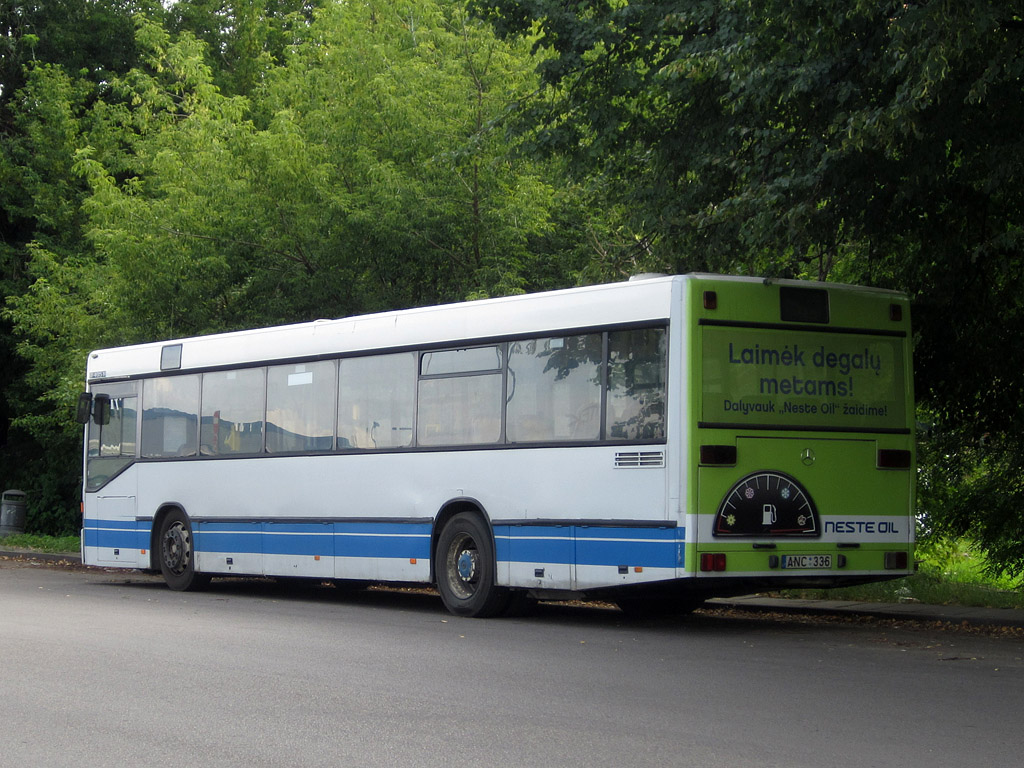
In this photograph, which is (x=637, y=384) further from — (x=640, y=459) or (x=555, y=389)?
(x=555, y=389)

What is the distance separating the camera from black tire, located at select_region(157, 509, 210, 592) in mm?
17641

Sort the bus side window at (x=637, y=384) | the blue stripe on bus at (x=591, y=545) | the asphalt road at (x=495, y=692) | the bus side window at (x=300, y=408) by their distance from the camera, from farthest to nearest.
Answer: the bus side window at (x=300, y=408), the bus side window at (x=637, y=384), the blue stripe on bus at (x=591, y=545), the asphalt road at (x=495, y=692)

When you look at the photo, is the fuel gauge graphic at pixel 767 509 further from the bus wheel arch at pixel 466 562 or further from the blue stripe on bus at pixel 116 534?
the blue stripe on bus at pixel 116 534

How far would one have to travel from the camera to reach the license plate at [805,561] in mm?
12344

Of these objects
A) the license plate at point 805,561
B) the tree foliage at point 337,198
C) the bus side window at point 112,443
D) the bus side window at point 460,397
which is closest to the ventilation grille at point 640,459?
the license plate at point 805,561

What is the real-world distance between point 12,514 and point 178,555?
1464 centimetres

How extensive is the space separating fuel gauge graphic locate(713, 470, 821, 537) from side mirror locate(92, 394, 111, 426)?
32.1 ft

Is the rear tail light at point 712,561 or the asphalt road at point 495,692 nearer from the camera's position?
the asphalt road at point 495,692

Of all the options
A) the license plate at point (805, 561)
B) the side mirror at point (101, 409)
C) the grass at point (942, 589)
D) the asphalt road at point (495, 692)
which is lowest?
the asphalt road at point (495, 692)

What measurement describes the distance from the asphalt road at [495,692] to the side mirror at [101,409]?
512cm

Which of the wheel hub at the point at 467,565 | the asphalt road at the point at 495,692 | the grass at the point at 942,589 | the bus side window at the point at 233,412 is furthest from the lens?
the bus side window at the point at 233,412

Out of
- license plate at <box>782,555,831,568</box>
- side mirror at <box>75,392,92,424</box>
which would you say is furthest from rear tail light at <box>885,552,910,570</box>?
side mirror at <box>75,392,92,424</box>

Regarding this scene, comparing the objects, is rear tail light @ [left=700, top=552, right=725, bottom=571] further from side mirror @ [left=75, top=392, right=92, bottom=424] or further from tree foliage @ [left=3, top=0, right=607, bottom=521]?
side mirror @ [left=75, top=392, right=92, bottom=424]

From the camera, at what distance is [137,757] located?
22.3 ft
